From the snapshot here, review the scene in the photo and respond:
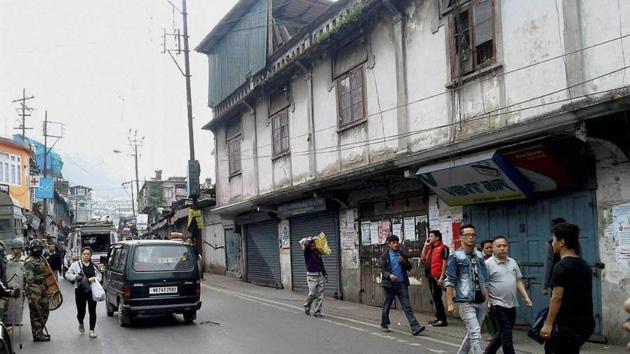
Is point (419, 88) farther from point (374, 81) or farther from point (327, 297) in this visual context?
point (327, 297)

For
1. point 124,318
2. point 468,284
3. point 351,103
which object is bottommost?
point 124,318

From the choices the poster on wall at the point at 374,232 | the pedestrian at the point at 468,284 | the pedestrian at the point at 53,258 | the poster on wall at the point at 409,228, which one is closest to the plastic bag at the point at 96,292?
the pedestrian at the point at 468,284

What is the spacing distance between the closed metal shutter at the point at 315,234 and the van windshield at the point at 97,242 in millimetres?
17932

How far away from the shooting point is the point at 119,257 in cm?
1269

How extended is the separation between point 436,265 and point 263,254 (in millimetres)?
12342

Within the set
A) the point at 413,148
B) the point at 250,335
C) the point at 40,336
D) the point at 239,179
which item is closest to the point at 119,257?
the point at 40,336

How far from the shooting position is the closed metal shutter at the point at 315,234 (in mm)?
17062

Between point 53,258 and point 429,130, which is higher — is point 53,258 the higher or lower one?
the lower one

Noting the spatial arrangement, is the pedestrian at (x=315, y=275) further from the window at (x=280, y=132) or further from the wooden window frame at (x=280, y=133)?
the window at (x=280, y=132)

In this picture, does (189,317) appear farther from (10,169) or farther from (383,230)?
(10,169)

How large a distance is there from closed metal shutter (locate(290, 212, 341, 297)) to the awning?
18.5 feet

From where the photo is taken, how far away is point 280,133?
794 inches

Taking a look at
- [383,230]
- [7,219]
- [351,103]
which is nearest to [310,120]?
[351,103]

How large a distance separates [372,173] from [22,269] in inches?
294
